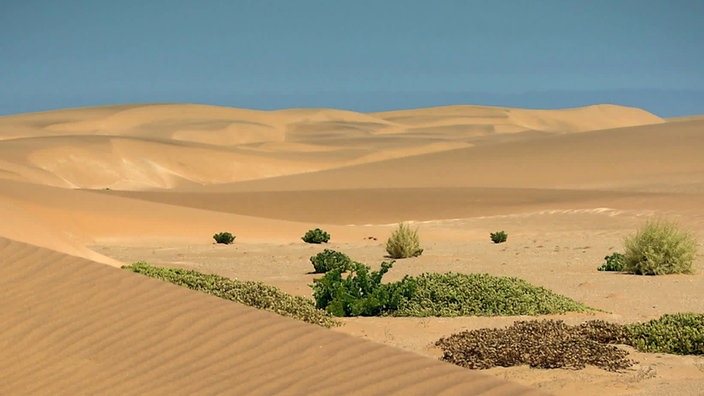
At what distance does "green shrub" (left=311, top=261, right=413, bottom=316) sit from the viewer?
1155 centimetres

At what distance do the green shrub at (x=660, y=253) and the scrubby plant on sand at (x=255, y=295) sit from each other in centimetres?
750

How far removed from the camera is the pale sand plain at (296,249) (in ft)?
22.0

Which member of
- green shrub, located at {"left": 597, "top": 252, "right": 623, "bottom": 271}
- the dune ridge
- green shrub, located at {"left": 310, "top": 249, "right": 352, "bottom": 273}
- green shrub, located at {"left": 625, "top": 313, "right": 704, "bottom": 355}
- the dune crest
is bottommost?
green shrub, located at {"left": 625, "top": 313, "right": 704, "bottom": 355}

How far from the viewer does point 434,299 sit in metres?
12.1

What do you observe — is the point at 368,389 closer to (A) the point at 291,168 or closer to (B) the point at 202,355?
(B) the point at 202,355

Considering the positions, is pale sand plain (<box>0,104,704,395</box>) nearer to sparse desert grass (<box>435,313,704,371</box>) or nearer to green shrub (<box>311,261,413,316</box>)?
sparse desert grass (<box>435,313,704,371</box>)

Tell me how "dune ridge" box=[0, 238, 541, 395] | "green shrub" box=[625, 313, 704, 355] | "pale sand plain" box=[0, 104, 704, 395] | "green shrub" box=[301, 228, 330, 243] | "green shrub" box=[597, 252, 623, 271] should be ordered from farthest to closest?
"green shrub" box=[301, 228, 330, 243] < "green shrub" box=[597, 252, 623, 271] < "green shrub" box=[625, 313, 704, 355] < "pale sand plain" box=[0, 104, 704, 395] < "dune ridge" box=[0, 238, 541, 395]

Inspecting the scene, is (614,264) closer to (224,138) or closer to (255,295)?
(255,295)

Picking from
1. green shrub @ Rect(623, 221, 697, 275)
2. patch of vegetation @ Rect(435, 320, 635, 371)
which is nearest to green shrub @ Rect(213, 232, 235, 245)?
green shrub @ Rect(623, 221, 697, 275)

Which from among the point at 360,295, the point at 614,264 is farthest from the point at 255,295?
the point at 614,264

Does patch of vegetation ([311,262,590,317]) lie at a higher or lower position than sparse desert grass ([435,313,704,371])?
higher

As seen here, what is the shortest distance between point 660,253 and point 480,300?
19.9ft

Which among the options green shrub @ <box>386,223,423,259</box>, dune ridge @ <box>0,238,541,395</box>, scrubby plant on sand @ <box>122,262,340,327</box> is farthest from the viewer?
green shrub @ <box>386,223,423,259</box>

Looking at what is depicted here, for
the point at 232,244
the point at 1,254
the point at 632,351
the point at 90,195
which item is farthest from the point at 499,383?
the point at 90,195
